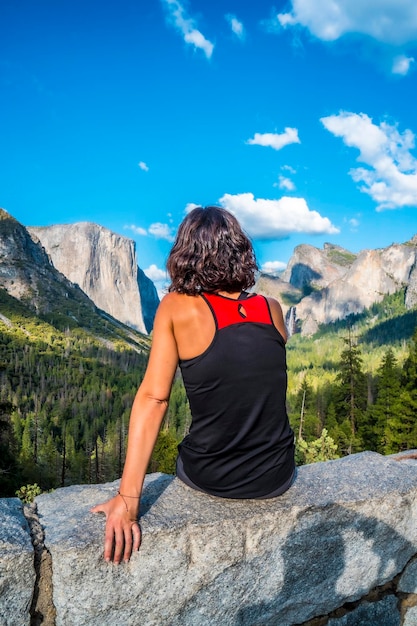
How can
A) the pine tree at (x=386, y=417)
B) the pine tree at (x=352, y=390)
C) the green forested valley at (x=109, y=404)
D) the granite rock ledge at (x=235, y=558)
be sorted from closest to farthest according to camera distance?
the granite rock ledge at (x=235, y=558) < the pine tree at (x=386, y=417) < the green forested valley at (x=109, y=404) < the pine tree at (x=352, y=390)

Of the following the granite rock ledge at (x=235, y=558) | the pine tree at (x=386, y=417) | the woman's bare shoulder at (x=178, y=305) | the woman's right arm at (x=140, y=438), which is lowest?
the pine tree at (x=386, y=417)

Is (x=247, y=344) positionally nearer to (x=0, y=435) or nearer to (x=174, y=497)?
(x=174, y=497)

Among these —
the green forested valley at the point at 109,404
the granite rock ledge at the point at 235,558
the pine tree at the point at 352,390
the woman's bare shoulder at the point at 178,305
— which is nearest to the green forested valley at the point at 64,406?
the green forested valley at the point at 109,404

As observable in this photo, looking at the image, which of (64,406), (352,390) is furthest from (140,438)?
(64,406)

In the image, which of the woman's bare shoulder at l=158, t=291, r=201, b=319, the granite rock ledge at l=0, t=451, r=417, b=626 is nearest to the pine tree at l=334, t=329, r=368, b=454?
the granite rock ledge at l=0, t=451, r=417, b=626

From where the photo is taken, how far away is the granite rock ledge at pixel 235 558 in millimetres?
2242

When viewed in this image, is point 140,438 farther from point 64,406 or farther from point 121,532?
point 64,406

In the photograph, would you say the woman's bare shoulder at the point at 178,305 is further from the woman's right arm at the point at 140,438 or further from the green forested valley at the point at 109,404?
the green forested valley at the point at 109,404

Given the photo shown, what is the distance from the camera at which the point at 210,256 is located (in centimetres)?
283

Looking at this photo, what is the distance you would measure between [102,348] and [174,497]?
652 feet

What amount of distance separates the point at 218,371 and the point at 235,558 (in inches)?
41.9

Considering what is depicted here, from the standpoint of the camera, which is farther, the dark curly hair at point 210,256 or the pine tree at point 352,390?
the pine tree at point 352,390

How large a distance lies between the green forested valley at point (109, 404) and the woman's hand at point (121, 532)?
1201 cm

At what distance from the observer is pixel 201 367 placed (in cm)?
267
